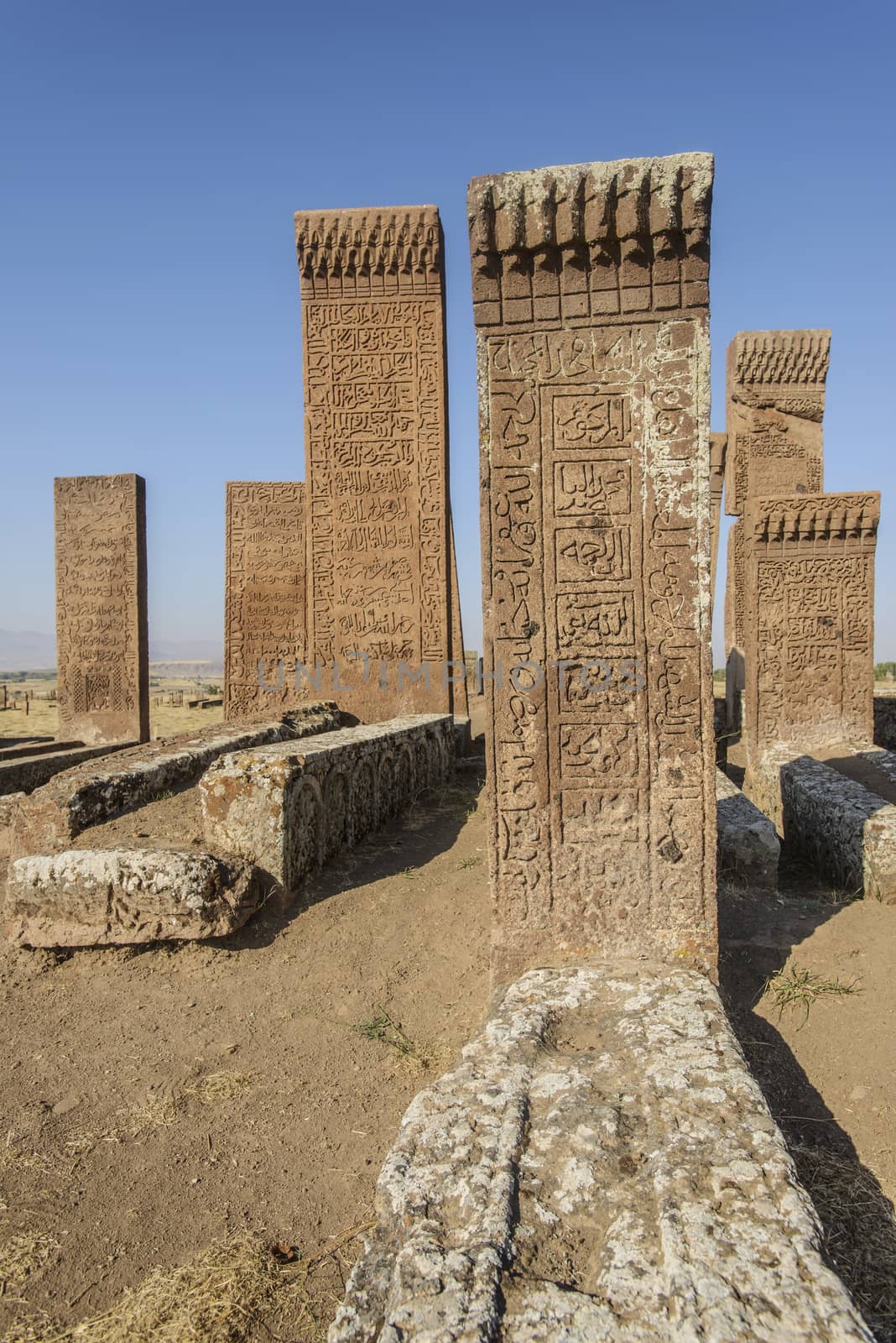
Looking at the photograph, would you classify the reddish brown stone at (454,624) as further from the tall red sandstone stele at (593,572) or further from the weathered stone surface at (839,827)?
the tall red sandstone stele at (593,572)

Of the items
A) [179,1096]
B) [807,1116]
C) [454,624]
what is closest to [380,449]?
[454,624]

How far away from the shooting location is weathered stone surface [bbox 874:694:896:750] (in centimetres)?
1158

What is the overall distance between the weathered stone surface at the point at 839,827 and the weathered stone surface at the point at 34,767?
5150mm

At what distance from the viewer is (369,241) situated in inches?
292

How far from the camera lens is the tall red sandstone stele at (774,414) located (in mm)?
13352

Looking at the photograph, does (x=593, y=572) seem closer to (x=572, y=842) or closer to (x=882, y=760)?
(x=572, y=842)

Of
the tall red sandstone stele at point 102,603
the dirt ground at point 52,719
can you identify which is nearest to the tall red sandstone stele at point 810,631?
the tall red sandstone stele at point 102,603

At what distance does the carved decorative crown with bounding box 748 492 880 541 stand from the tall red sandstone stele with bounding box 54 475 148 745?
6910 mm

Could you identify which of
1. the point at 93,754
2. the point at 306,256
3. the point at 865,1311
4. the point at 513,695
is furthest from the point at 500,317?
the point at 93,754

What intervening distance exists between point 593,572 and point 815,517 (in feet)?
22.3

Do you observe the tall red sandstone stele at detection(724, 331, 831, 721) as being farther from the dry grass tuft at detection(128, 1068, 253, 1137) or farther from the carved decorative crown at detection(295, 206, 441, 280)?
the dry grass tuft at detection(128, 1068, 253, 1137)

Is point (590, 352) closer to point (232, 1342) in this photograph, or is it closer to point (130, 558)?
point (232, 1342)

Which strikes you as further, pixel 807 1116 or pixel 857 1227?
pixel 807 1116

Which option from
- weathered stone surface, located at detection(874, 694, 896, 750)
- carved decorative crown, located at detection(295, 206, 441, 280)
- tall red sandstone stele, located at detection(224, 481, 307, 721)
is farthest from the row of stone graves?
weathered stone surface, located at detection(874, 694, 896, 750)
